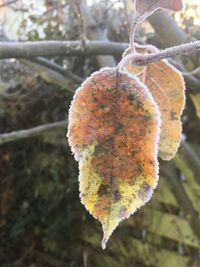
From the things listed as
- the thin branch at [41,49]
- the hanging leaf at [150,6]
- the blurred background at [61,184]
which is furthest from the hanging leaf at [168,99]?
the blurred background at [61,184]

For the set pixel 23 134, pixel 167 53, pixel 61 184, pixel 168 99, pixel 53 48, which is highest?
pixel 167 53

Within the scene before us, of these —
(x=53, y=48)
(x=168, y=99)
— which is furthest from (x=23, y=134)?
(x=168, y=99)

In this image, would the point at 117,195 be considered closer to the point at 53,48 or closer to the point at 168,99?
the point at 168,99

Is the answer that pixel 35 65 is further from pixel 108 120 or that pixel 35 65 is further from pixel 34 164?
pixel 108 120

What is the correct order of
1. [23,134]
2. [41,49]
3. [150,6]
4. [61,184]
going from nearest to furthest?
[150,6] → [41,49] → [23,134] → [61,184]

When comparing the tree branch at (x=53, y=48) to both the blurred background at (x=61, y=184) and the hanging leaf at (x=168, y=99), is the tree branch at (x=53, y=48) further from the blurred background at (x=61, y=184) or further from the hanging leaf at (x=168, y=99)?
the blurred background at (x=61, y=184)

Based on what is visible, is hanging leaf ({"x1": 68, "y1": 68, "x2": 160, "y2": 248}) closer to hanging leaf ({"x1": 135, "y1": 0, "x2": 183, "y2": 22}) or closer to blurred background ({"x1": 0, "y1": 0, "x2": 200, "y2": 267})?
hanging leaf ({"x1": 135, "y1": 0, "x2": 183, "y2": 22})
